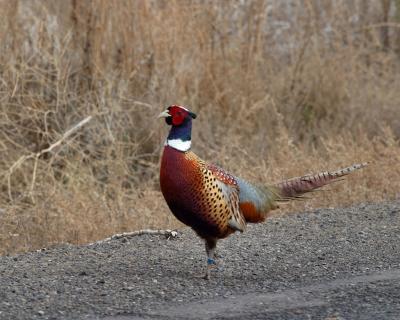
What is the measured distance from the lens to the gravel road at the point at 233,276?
197 inches

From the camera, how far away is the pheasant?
18.2 ft

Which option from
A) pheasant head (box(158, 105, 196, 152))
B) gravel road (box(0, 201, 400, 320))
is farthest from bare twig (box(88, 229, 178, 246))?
pheasant head (box(158, 105, 196, 152))

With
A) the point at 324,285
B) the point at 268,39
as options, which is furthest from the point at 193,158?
the point at 268,39

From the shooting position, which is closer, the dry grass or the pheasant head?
the pheasant head

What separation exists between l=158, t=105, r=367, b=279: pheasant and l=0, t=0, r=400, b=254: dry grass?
2055 millimetres

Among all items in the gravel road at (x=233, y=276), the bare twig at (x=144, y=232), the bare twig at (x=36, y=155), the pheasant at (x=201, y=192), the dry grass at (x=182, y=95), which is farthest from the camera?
the bare twig at (x=36, y=155)

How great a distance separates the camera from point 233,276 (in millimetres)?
5910

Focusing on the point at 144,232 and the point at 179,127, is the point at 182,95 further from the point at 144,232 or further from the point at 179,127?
the point at 179,127

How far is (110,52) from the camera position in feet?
34.0

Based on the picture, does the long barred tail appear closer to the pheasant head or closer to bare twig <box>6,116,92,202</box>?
the pheasant head

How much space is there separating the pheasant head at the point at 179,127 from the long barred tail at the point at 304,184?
826mm

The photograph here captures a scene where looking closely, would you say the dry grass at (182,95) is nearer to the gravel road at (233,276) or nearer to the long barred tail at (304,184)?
the gravel road at (233,276)

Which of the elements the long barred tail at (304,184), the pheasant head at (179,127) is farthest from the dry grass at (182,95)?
the pheasant head at (179,127)

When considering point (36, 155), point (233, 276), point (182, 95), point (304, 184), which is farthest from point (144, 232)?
point (182, 95)
